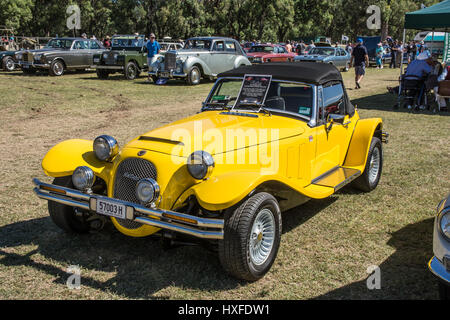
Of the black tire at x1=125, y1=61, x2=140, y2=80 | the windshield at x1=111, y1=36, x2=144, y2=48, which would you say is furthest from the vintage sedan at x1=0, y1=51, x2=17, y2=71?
the black tire at x1=125, y1=61, x2=140, y2=80

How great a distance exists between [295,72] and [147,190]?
8.02 feet

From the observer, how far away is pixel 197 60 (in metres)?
17.3

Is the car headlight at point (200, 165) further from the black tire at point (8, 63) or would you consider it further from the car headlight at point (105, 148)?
the black tire at point (8, 63)

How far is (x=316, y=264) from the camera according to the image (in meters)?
3.91

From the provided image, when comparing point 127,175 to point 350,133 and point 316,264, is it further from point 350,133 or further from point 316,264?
point 350,133

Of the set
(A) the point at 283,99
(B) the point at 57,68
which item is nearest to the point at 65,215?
(A) the point at 283,99

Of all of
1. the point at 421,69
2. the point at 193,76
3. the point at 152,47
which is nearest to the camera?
the point at 421,69

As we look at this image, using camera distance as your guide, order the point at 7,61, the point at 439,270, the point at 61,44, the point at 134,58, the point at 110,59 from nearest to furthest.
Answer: the point at 439,270, the point at 110,59, the point at 134,58, the point at 61,44, the point at 7,61

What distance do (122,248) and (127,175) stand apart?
0.81m

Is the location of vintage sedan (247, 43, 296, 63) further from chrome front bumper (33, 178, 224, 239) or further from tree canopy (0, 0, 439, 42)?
chrome front bumper (33, 178, 224, 239)

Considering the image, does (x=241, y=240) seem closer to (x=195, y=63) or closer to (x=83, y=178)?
(x=83, y=178)
